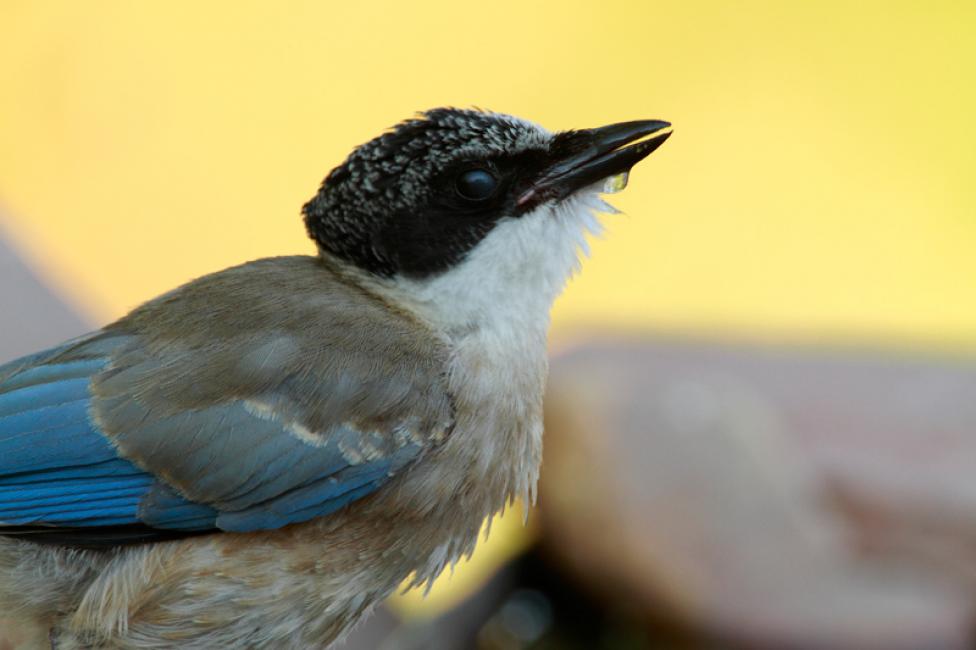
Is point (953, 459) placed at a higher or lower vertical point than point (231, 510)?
lower

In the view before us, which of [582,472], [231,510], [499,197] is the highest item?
[499,197]

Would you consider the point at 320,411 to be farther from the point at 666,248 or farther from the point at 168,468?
the point at 666,248

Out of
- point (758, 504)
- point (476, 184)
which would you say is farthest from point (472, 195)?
point (758, 504)

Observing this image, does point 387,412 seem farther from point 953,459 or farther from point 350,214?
point 953,459

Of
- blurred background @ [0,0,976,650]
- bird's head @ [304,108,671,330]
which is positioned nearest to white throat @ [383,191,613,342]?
bird's head @ [304,108,671,330]

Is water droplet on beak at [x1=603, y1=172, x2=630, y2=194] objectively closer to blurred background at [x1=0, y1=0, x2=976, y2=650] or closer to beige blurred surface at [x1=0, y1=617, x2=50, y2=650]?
beige blurred surface at [x1=0, y1=617, x2=50, y2=650]

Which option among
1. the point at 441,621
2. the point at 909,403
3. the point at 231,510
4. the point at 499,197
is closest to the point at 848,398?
the point at 909,403

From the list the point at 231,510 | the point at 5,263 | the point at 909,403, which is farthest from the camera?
the point at 909,403

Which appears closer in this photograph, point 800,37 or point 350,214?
point 350,214
